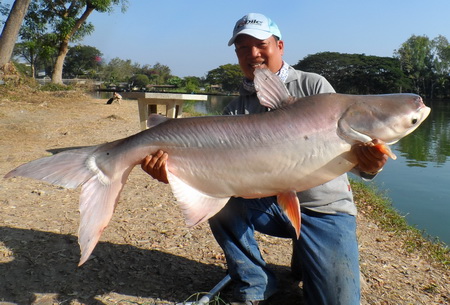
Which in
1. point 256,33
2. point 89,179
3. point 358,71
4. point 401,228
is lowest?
point 401,228

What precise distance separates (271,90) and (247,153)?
0.39 m

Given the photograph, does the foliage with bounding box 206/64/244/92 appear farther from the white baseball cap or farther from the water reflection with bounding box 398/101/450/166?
the white baseball cap

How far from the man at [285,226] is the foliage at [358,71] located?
5757 cm

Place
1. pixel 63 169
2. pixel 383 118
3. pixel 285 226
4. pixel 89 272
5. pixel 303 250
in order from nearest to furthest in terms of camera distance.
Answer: pixel 383 118, pixel 63 169, pixel 303 250, pixel 285 226, pixel 89 272

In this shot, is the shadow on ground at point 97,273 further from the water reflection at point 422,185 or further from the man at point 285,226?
the water reflection at point 422,185

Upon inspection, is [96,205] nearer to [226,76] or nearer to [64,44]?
[64,44]

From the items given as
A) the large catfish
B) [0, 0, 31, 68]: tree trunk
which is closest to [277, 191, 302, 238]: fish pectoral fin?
the large catfish

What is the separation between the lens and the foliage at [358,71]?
199 ft

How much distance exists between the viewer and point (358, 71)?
67.2 m

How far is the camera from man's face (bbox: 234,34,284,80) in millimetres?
3020

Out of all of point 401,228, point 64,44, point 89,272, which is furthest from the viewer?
point 64,44

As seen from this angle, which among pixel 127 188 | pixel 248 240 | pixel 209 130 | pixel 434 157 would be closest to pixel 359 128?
pixel 209 130

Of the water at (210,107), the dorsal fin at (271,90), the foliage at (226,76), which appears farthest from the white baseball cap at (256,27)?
the foliage at (226,76)

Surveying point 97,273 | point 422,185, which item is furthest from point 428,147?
point 97,273
